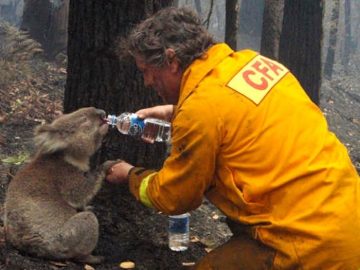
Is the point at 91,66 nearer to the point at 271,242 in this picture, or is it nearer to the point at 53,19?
the point at 271,242

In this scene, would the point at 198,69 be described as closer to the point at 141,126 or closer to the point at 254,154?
the point at 254,154

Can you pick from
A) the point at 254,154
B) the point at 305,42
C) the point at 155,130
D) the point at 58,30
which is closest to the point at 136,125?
the point at 155,130

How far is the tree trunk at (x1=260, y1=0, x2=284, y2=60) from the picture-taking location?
1108 centimetres

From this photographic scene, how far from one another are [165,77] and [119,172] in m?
1.01

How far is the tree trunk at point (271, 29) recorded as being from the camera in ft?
36.3

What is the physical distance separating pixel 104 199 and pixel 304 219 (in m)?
2.30

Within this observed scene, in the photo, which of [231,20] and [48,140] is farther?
[231,20]

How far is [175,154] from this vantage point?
394 cm

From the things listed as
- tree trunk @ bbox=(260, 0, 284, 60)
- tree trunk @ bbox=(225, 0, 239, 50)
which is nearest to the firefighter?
tree trunk @ bbox=(225, 0, 239, 50)

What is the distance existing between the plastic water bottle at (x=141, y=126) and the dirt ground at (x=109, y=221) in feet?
2.26

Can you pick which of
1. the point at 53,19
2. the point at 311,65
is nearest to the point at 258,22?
the point at 53,19

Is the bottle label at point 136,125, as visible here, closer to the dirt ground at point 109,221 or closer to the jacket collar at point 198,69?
the dirt ground at point 109,221

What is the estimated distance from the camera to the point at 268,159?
12.2 feet

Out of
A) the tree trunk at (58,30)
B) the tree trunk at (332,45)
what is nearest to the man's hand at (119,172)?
the tree trunk at (58,30)
